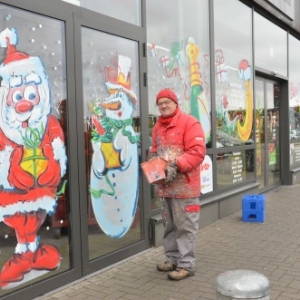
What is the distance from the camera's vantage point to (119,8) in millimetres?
4965

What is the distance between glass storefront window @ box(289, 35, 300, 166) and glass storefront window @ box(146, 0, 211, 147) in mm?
4856

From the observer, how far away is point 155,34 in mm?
5738

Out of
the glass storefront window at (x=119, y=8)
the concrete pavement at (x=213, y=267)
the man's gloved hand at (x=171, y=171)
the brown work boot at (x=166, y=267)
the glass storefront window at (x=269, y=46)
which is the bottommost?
the concrete pavement at (x=213, y=267)

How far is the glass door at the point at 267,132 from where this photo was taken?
9.32 meters

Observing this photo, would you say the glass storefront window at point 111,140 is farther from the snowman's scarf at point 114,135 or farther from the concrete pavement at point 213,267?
the concrete pavement at point 213,267

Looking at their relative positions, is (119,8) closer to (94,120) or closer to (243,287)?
(94,120)

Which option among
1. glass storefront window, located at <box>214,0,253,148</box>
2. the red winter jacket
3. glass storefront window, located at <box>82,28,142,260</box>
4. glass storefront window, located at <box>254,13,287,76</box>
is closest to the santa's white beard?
glass storefront window, located at <box>82,28,142,260</box>

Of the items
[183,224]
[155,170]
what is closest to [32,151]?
[155,170]

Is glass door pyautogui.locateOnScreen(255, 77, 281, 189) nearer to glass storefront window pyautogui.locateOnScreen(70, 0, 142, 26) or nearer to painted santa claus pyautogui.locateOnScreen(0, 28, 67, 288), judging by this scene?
glass storefront window pyautogui.locateOnScreen(70, 0, 142, 26)

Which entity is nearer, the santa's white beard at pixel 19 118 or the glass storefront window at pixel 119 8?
the santa's white beard at pixel 19 118

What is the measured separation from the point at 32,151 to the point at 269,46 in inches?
287

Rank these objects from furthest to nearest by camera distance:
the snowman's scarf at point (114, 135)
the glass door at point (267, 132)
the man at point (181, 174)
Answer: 1. the glass door at point (267, 132)
2. the snowman's scarf at point (114, 135)
3. the man at point (181, 174)

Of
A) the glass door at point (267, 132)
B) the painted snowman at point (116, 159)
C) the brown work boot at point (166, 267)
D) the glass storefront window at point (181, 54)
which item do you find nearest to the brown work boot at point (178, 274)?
the brown work boot at point (166, 267)

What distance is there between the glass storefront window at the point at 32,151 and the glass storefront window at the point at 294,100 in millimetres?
Answer: 8113
